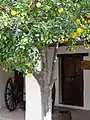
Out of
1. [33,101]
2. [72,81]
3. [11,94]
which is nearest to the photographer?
[33,101]

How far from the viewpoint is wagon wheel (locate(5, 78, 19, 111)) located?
1042 cm

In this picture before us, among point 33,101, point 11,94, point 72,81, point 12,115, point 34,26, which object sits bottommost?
point 12,115

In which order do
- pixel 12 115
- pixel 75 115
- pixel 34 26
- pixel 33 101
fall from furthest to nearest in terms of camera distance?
pixel 12 115
pixel 75 115
pixel 33 101
pixel 34 26

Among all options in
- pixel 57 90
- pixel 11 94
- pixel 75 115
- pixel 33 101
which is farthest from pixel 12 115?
pixel 33 101

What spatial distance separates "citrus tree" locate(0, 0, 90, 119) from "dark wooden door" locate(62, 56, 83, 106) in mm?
7601

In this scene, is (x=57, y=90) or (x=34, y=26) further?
(x=57, y=90)

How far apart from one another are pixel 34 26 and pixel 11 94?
7.92m

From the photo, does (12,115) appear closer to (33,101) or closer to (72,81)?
(33,101)

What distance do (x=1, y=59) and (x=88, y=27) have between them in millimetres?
1054

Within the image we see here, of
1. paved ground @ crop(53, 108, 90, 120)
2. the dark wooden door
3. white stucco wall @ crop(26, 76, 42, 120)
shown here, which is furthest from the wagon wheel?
white stucco wall @ crop(26, 76, 42, 120)

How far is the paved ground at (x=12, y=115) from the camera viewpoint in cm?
898

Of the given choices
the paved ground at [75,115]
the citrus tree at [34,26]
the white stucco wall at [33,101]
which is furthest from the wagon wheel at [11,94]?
the citrus tree at [34,26]

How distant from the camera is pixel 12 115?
944 centimetres

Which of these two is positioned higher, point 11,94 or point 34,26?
point 34,26
